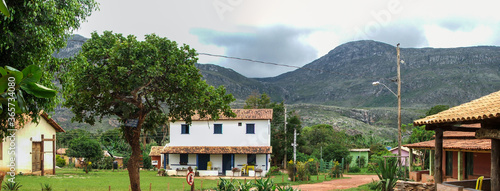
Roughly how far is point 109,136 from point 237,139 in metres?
24.2

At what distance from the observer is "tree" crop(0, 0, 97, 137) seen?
796 centimetres

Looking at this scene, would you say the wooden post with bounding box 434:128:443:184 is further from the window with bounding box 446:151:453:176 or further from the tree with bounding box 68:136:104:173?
the tree with bounding box 68:136:104:173

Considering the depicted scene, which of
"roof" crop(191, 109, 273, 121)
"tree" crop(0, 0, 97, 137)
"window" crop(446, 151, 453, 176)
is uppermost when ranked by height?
"tree" crop(0, 0, 97, 137)

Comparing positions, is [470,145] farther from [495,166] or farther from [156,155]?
[156,155]

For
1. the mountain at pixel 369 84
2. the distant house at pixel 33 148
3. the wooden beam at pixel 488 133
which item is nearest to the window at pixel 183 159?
the distant house at pixel 33 148

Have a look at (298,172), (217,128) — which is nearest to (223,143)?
(217,128)

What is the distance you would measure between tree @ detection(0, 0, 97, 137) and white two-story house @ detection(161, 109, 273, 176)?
970 inches

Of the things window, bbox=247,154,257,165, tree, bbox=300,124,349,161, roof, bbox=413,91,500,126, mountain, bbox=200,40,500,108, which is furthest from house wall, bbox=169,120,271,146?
mountain, bbox=200,40,500,108

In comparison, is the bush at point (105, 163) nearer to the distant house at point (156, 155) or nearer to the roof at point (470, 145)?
the distant house at point (156, 155)

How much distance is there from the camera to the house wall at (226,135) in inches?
1348

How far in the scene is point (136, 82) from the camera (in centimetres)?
1584

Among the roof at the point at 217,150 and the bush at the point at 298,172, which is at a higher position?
the roof at the point at 217,150

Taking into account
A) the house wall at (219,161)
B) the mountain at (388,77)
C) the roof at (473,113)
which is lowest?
the house wall at (219,161)

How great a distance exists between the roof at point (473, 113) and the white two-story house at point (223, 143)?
23620mm
